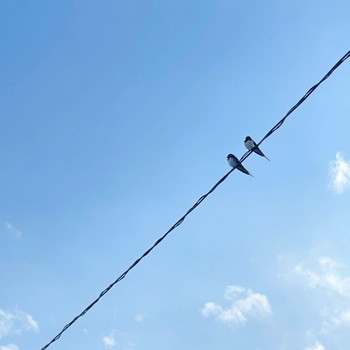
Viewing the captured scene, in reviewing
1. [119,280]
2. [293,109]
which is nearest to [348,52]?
[293,109]

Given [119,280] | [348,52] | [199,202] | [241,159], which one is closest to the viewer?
[348,52]

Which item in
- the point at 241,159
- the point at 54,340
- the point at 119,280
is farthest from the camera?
the point at 54,340

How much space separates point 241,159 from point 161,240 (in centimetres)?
188

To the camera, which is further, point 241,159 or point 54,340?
point 54,340

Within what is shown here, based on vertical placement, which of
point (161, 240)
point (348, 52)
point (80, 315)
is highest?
point (80, 315)

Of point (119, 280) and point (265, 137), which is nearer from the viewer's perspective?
point (265, 137)

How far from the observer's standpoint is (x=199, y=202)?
6.53 meters

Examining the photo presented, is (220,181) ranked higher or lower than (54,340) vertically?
lower

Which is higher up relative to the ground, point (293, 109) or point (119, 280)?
point (119, 280)

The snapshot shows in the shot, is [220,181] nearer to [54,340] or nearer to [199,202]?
[199,202]

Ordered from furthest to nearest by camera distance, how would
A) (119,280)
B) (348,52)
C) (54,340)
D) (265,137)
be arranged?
(54,340)
(119,280)
(265,137)
(348,52)

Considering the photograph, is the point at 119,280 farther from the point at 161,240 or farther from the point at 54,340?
the point at 54,340

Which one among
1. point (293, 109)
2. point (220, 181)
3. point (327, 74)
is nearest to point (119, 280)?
point (220, 181)

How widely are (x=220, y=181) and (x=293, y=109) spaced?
1441 mm
